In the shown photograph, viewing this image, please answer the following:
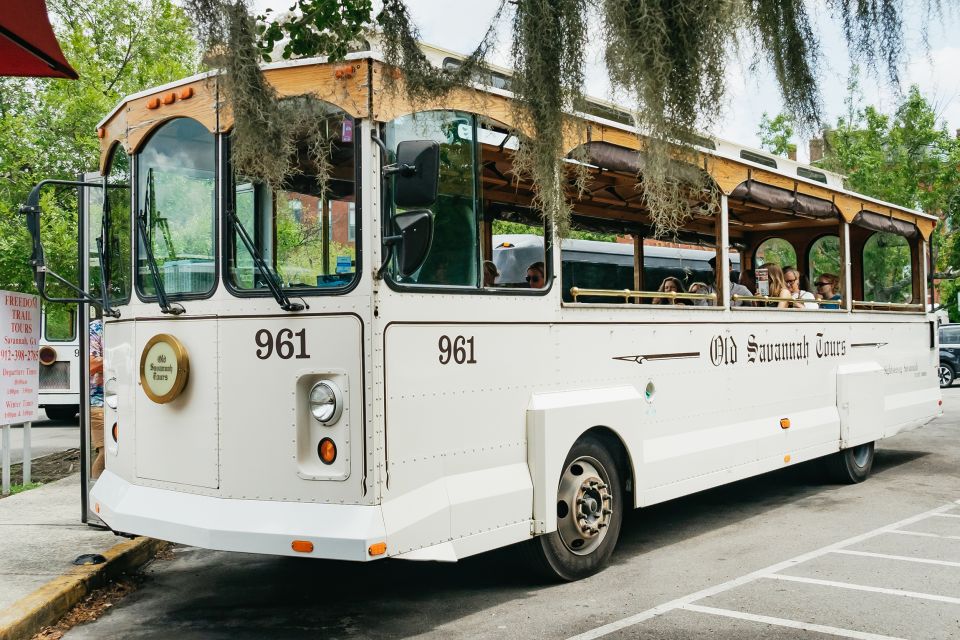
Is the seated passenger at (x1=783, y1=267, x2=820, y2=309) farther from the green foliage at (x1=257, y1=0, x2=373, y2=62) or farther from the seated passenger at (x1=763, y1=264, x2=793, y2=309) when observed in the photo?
the green foliage at (x1=257, y1=0, x2=373, y2=62)

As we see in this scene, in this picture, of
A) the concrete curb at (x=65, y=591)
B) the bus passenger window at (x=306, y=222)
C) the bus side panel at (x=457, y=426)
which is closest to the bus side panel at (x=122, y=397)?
the concrete curb at (x=65, y=591)

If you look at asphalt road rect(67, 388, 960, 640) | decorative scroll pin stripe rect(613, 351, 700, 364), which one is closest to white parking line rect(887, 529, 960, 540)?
asphalt road rect(67, 388, 960, 640)

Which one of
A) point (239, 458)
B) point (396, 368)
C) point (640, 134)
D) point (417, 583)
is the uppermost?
point (640, 134)

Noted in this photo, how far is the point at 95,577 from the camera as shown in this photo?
621cm

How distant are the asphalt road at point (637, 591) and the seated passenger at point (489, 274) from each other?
1.83 metres

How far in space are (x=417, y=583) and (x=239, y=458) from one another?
1741 mm

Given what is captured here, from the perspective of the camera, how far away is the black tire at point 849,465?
9.96 m

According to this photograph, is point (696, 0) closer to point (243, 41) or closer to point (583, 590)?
point (243, 41)

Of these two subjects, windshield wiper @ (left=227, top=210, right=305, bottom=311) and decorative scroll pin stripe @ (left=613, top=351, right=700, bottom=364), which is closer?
windshield wiper @ (left=227, top=210, right=305, bottom=311)

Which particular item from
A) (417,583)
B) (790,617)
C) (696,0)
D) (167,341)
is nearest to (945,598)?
(790,617)

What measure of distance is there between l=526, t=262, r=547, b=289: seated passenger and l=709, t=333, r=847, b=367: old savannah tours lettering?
90.2 inches

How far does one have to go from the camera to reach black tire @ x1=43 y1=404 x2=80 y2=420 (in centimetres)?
1880

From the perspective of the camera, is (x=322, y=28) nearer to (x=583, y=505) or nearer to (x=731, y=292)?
(x=583, y=505)

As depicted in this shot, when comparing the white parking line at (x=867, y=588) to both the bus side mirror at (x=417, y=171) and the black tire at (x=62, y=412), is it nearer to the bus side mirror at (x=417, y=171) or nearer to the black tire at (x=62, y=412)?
the bus side mirror at (x=417, y=171)
